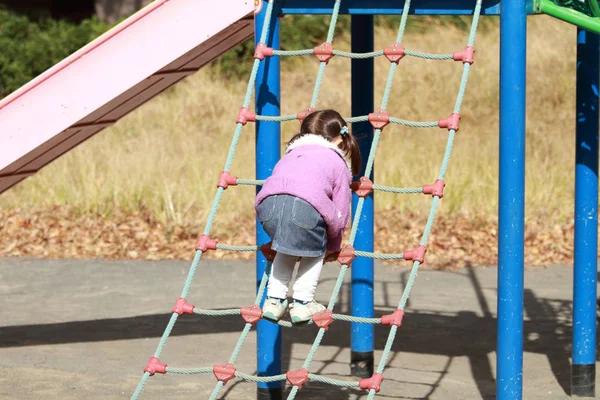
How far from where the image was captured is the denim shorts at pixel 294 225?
4.18 metres

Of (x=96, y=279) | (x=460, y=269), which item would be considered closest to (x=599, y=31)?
(x=460, y=269)

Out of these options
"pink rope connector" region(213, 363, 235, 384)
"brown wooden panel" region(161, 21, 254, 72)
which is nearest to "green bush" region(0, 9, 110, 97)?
"brown wooden panel" region(161, 21, 254, 72)

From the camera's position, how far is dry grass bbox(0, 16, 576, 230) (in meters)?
9.89

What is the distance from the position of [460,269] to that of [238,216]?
2268 mm

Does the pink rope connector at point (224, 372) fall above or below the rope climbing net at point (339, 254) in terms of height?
below

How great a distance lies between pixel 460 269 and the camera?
8602mm

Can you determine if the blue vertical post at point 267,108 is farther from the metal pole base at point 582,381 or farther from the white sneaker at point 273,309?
the metal pole base at point 582,381

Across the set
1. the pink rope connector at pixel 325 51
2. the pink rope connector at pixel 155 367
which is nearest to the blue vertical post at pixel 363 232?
the pink rope connector at pixel 325 51

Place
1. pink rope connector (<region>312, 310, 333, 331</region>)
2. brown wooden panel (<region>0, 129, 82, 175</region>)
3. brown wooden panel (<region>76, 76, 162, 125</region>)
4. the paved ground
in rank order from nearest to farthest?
pink rope connector (<region>312, 310, 333, 331</region>) < brown wooden panel (<region>76, 76, 162, 125</region>) < brown wooden panel (<region>0, 129, 82, 175</region>) < the paved ground

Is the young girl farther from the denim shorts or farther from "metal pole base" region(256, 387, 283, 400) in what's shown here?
"metal pole base" region(256, 387, 283, 400)

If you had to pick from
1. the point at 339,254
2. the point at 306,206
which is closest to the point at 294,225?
the point at 306,206

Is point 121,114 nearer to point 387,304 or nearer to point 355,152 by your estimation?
point 355,152

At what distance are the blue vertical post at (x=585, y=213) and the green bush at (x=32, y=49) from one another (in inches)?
431

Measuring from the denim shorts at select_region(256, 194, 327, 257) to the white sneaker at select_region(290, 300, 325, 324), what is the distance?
221mm
